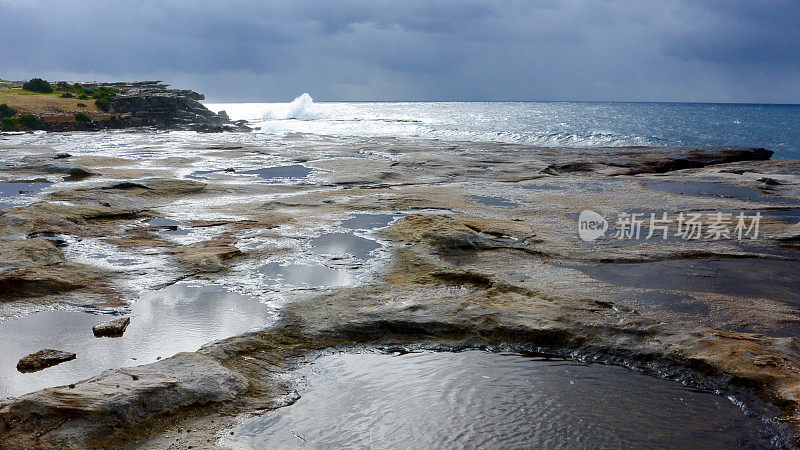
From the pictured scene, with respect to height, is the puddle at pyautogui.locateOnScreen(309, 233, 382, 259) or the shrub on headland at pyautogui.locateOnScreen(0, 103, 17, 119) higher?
the shrub on headland at pyautogui.locateOnScreen(0, 103, 17, 119)

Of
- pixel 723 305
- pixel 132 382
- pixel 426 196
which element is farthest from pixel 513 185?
pixel 132 382

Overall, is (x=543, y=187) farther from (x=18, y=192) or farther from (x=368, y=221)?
(x=18, y=192)

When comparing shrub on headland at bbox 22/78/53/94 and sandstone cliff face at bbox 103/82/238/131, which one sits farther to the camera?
shrub on headland at bbox 22/78/53/94

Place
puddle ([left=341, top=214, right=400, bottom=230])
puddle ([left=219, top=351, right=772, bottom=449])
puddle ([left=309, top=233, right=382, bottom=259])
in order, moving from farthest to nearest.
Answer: puddle ([left=341, top=214, right=400, bottom=230])
puddle ([left=309, top=233, right=382, bottom=259])
puddle ([left=219, top=351, right=772, bottom=449])

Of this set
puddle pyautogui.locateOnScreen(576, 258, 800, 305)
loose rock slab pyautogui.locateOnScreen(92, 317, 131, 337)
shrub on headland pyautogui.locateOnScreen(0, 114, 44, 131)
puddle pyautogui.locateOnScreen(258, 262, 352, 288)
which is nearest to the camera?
loose rock slab pyautogui.locateOnScreen(92, 317, 131, 337)

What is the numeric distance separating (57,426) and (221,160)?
82.9 feet

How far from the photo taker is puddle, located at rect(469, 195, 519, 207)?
54.6 ft

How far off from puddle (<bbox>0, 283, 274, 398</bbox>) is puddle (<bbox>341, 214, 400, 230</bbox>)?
510cm

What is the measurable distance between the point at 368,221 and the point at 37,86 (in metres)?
66.5

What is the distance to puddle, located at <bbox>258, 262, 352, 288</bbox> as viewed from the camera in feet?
29.3

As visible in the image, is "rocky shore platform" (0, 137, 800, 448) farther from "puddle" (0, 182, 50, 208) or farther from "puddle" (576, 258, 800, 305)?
"puddle" (0, 182, 50, 208)

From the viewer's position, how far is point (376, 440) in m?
4.83

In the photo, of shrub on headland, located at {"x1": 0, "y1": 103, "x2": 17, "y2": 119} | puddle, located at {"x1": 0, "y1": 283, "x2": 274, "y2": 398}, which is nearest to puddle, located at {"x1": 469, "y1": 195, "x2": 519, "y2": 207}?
puddle, located at {"x1": 0, "y1": 283, "x2": 274, "y2": 398}

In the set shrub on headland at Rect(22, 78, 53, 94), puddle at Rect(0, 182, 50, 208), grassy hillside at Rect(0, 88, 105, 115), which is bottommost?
puddle at Rect(0, 182, 50, 208)
